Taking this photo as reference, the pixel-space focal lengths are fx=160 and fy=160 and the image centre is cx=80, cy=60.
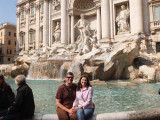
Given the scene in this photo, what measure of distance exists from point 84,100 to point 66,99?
312 millimetres

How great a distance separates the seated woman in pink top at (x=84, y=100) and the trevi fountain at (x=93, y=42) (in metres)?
0.20

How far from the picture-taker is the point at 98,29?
58.1 ft

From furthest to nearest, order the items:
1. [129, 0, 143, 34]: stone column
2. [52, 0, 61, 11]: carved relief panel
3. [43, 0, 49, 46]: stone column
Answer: [43, 0, 49, 46]: stone column
[52, 0, 61, 11]: carved relief panel
[129, 0, 143, 34]: stone column

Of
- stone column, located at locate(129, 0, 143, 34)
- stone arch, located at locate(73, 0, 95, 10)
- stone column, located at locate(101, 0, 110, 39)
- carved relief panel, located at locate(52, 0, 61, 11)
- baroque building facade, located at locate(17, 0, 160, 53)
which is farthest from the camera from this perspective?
carved relief panel, located at locate(52, 0, 61, 11)

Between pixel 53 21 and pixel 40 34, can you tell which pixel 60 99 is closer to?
pixel 53 21

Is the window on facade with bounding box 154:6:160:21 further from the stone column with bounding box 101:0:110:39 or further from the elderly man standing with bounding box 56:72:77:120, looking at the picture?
the elderly man standing with bounding box 56:72:77:120

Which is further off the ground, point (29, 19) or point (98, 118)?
point (29, 19)

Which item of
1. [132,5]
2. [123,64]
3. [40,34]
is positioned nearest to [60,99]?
[123,64]

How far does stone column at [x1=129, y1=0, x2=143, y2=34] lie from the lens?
14.3 m

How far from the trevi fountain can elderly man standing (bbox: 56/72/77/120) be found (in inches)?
19.3

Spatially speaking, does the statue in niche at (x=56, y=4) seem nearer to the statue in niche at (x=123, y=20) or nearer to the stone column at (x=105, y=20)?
the stone column at (x=105, y=20)

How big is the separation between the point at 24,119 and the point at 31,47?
24477 millimetres

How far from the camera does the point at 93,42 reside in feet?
45.5

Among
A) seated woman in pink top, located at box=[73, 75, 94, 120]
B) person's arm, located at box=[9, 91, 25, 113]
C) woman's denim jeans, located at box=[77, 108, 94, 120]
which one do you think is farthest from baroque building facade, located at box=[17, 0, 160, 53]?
person's arm, located at box=[9, 91, 25, 113]
